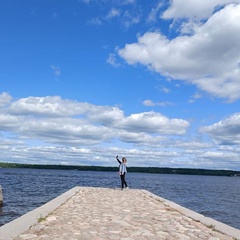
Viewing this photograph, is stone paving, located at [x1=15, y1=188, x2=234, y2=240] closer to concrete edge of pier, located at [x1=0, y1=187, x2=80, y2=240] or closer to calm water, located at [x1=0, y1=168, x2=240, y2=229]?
concrete edge of pier, located at [x1=0, y1=187, x2=80, y2=240]

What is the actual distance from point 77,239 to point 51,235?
1.99 ft

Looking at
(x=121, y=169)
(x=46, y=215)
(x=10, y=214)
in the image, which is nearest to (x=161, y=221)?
(x=46, y=215)

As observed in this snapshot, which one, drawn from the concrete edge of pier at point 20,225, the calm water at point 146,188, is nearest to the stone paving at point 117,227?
the concrete edge of pier at point 20,225

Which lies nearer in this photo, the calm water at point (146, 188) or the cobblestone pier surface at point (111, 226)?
the cobblestone pier surface at point (111, 226)

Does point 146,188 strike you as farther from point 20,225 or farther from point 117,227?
point 20,225

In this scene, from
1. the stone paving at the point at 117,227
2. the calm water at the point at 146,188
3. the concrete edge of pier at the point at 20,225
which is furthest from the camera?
the calm water at the point at 146,188

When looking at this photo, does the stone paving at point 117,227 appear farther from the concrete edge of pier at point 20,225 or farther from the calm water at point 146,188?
the calm water at point 146,188

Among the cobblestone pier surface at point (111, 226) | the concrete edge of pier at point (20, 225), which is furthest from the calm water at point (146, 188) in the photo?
the cobblestone pier surface at point (111, 226)

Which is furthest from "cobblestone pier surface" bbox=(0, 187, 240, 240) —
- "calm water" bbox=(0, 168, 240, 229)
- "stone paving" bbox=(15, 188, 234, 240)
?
"calm water" bbox=(0, 168, 240, 229)

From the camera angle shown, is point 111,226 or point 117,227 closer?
point 117,227

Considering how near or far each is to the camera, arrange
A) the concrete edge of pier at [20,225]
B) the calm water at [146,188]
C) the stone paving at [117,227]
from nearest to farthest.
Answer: the concrete edge of pier at [20,225], the stone paving at [117,227], the calm water at [146,188]

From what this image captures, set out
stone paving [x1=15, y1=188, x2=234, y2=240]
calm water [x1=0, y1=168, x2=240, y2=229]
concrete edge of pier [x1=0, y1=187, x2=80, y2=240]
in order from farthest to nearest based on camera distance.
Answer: calm water [x1=0, y1=168, x2=240, y2=229] → stone paving [x1=15, y1=188, x2=234, y2=240] → concrete edge of pier [x1=0, y1=187, x2=80, y2=240]

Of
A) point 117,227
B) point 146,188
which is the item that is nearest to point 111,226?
point 117,227

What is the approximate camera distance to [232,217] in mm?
21016
